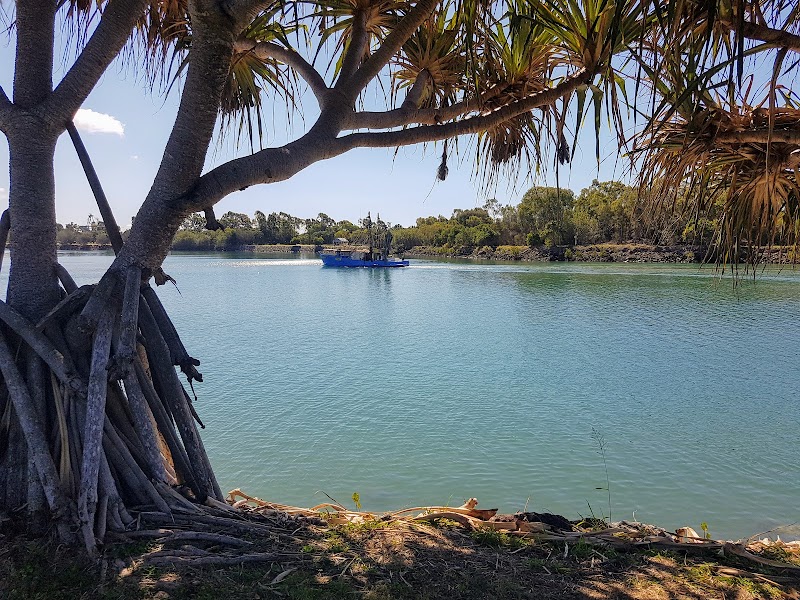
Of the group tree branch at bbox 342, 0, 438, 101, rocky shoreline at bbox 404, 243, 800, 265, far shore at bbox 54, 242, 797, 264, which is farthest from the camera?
rocky shoreline at bbox 404, 243, 800, 265

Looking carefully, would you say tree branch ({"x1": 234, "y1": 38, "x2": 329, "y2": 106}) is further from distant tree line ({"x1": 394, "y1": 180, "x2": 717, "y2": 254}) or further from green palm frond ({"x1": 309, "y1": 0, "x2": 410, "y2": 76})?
distant tree line ({"x1": 394, "y1": 180, "x2": 717, "y2": 254})

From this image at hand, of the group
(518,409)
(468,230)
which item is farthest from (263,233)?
(518,409)

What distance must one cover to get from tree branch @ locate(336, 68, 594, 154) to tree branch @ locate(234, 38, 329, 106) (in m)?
0.27

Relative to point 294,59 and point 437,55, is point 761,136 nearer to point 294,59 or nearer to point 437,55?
point 437,55

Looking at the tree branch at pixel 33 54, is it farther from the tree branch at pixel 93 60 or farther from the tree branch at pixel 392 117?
the tree branch at pixel 392 117

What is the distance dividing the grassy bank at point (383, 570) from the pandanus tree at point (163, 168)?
0.57 feet

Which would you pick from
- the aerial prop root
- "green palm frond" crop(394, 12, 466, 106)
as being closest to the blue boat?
"green palm frond" crop(394, 12, 466, 106)

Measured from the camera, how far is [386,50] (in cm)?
270

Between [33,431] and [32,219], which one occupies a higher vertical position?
[32,219]

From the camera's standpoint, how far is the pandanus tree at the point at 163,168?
86.7 inches

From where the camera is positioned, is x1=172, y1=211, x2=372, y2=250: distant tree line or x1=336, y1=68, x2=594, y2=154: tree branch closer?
A: x1=336, y1=68, x2=594, y2=154: tree branch

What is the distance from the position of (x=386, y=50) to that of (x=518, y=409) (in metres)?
7.75

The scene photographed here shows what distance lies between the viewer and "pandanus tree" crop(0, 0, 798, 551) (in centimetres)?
220

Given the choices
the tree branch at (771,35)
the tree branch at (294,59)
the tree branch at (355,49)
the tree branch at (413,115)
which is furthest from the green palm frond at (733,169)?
the tree branch at (294,59)
